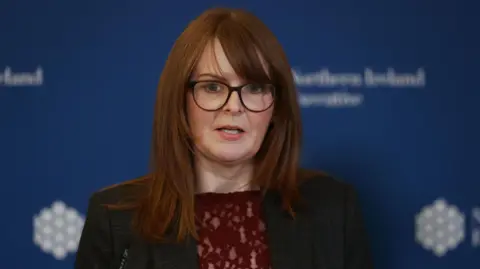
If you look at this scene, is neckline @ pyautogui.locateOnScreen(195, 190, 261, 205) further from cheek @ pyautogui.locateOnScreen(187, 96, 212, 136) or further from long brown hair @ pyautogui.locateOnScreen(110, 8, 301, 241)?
cheek @ pyautogui.locateOnScreen(187, 96, 212, 136)

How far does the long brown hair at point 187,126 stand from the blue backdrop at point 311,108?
1.27 feet

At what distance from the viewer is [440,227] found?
1722mm

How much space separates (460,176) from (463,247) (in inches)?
7.3

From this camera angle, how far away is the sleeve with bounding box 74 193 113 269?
133cm

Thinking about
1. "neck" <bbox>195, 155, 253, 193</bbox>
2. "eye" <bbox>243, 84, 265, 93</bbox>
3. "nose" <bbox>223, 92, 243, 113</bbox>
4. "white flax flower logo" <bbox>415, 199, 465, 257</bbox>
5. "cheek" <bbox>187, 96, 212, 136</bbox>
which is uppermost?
"eye" <bbox>243, 84, 265, 93</bbox>

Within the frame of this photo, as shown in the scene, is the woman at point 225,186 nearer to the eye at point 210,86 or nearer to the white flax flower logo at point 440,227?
the eye at point 210,86

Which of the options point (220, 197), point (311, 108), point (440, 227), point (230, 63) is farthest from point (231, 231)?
point (440, 227)

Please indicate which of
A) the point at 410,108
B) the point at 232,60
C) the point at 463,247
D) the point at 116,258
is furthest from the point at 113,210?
the point at 463,247

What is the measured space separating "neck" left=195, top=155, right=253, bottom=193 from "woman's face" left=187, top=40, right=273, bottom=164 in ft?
0.18

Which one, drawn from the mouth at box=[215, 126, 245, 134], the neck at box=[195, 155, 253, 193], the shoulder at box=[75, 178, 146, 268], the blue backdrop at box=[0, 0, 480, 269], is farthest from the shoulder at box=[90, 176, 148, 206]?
the blue backdrop at box=[0, 0, 480, 269]

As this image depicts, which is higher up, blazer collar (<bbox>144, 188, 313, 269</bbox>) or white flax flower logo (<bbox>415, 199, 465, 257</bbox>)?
blazer collar (<bbox>144, 188, 313, 269</bbox>)

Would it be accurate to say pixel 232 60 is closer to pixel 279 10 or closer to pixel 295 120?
pixel 295 120

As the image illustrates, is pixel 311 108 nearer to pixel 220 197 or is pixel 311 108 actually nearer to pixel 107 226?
pixel 220 197

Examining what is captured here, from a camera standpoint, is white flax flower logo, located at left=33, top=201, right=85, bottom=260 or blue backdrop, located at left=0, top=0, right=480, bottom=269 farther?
white flax flower logo, located at left=33, top=201, right=85, bottom=260
